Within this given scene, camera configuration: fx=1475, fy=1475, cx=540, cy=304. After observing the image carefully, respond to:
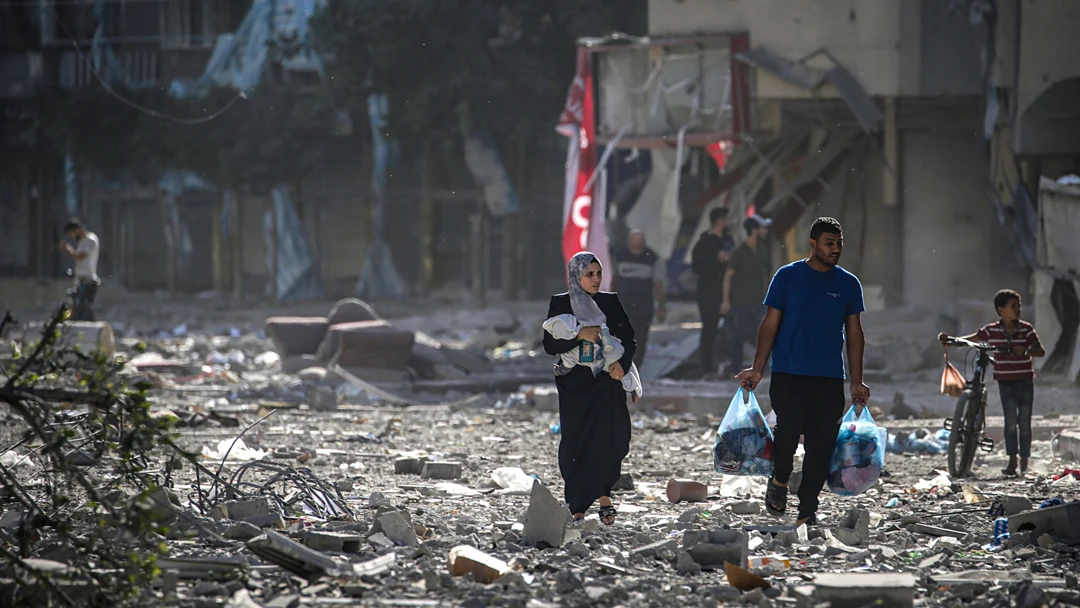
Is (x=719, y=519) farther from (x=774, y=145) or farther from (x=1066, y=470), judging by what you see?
(x=774, y=145)

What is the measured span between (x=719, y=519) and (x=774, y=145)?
13313 millimetres

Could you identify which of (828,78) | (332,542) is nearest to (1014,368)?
(332,542)

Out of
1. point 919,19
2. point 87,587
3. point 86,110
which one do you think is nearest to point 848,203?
point 919,19

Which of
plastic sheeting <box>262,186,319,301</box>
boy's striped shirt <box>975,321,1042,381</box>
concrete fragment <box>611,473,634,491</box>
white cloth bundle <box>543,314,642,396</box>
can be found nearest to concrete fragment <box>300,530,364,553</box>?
white cloth bundle <box>543,314,642,396</box>

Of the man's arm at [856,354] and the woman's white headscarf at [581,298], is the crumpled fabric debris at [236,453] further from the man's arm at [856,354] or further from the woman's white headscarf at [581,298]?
the man's arm at [856,354]

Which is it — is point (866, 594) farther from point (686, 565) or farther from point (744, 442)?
point (744, 442)

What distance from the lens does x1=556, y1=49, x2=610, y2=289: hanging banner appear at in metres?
19.7

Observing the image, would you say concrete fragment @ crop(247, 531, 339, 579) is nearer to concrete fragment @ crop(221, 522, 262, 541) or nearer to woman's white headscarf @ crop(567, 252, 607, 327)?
concrete fragment @ crop(221, 522, 262, 541)

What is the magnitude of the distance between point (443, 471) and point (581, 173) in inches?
457

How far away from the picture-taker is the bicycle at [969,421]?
8.91 meters

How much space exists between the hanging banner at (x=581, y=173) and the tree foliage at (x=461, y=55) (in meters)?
5.83

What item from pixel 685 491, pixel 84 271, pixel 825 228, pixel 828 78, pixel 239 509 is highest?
pixel 828 78

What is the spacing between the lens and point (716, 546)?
6.10m

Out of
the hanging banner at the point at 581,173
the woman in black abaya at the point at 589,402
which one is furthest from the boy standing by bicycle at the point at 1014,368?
the hanging banner at the point at 581,173
